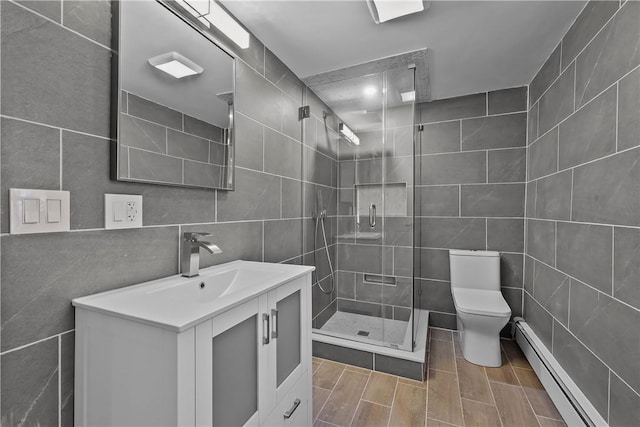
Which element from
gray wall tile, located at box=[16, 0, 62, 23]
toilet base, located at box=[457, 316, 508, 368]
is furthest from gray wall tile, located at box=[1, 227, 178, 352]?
toilet base, located at box=[457, 316, 508, 368]

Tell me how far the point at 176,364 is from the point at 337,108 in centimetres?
212

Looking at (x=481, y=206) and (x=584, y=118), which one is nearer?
(x=584, y=118)

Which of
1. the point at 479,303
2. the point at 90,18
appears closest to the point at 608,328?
the point at 479,303

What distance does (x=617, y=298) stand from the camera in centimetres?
128

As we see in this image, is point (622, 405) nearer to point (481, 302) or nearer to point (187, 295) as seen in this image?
point (481, 302)

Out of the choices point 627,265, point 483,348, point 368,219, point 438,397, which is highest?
point 368,219

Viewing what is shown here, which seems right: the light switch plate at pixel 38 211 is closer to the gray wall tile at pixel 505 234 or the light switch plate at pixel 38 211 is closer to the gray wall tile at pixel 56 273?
the gray wall tile at pixel 56 273

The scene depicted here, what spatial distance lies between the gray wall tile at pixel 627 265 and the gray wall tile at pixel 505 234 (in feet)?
4.57

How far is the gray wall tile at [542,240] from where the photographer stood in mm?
2006

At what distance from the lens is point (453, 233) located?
2828 mm

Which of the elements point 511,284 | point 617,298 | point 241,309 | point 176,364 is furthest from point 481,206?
point 176,364

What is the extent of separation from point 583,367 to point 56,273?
238 cm

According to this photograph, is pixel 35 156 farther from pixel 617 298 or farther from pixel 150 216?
pixel 617 298

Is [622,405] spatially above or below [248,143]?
below
